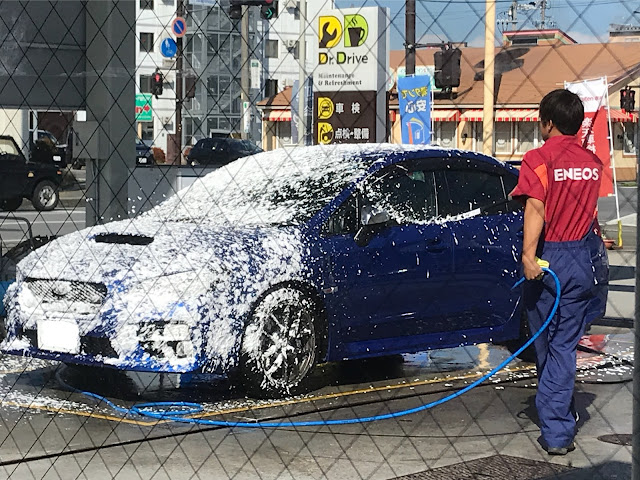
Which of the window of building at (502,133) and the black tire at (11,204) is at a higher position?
the window of building at (502,133)

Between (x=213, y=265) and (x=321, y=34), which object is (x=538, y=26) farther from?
(x=321, y=34)

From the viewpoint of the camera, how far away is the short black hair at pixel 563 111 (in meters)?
5.93

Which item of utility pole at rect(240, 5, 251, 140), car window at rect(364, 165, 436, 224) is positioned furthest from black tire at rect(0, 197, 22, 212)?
car window at rect(364, 165, 436, 224)

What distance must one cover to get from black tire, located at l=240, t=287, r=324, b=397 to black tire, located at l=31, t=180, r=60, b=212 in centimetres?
1704

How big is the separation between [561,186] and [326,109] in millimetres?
11933

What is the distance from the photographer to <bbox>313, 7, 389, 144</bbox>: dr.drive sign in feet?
50.2

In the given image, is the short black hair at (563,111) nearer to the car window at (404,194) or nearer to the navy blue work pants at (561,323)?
the navy blue work pants at (561,323)

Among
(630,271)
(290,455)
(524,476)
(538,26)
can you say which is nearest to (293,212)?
(290,455)

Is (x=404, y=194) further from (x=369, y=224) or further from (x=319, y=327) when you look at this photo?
(x=319, y=327)

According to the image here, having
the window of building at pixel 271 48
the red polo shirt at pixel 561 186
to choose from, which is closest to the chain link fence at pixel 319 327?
the red polo shirt at pixel 561 186

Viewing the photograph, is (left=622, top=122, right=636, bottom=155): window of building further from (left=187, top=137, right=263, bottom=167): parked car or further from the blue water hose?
→ (left=187, top=137, right=263, bottom=167): parked car

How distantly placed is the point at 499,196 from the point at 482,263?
599 millimetres

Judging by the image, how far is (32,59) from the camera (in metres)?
11.5

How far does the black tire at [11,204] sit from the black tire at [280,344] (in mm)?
14664
